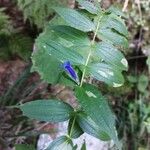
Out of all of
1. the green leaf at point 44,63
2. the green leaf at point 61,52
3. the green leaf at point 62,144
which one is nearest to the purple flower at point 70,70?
the green leaf at point 61,52

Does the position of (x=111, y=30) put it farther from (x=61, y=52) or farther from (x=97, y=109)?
(x=97, y=109)

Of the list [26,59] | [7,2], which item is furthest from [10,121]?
[7,2]

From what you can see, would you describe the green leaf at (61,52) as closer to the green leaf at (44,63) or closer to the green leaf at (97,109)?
the green leaf at (97,109)

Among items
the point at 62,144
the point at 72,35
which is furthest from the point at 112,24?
the point at 62,144

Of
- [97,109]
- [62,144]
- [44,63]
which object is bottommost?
[44,63]

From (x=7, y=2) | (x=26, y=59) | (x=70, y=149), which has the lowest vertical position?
(x=26, y=59)

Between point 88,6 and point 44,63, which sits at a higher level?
point 88,6

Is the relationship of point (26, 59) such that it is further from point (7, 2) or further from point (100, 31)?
point (100, 31)
